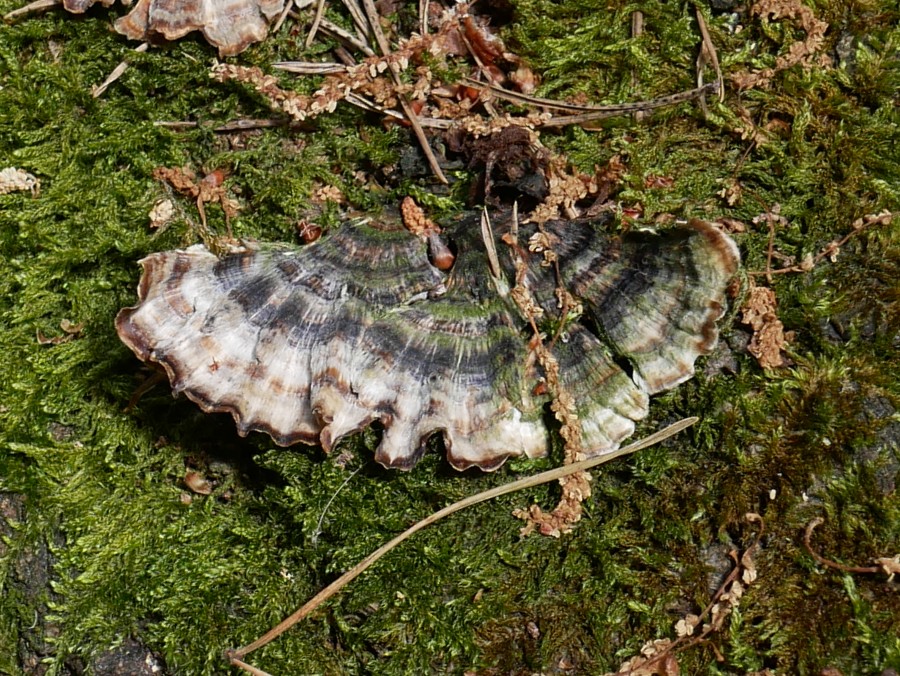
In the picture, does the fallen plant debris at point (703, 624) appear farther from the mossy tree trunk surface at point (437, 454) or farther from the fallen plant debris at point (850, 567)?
the fallen plant debris at point (850, 567)

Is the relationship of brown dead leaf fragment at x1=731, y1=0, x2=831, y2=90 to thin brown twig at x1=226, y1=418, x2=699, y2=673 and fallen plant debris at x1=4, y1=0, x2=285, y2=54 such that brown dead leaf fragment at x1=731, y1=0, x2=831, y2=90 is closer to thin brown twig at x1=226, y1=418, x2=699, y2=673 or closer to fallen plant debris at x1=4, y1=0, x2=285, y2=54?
thin brown twig at x1=226, y1=418, x2=699, y2=673

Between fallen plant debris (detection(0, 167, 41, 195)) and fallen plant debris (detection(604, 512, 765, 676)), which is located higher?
fallen plant debris (detection(0, 167, 41, 195))

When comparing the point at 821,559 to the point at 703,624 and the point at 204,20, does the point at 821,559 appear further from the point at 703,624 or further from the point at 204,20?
the point at 204,20

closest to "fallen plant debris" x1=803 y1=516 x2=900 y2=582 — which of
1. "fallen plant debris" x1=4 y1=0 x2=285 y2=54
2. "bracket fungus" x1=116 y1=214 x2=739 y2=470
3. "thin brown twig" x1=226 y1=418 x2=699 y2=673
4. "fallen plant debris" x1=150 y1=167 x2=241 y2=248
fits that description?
"thin brown twig" x1=226 y1=418 x2=699 y2=673

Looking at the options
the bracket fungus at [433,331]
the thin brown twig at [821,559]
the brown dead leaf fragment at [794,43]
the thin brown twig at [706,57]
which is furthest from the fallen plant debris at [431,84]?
the thin brown twig at [821,559]

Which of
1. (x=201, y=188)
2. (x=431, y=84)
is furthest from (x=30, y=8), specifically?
(x=431, y=84)

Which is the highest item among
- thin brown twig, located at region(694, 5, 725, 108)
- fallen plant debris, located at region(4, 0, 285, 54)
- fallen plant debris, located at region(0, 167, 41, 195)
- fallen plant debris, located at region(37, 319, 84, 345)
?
thin brown twig, located at region(694, 5, 725, 108)
